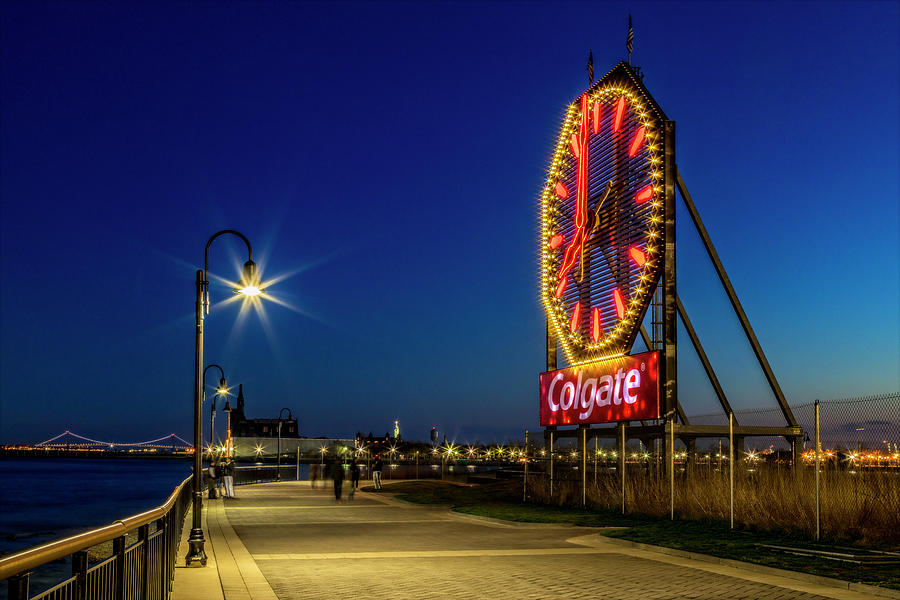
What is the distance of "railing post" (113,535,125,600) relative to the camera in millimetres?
6137

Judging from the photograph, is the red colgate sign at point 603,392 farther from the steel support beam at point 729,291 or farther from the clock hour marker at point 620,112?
the clock hour marker at point 620,112

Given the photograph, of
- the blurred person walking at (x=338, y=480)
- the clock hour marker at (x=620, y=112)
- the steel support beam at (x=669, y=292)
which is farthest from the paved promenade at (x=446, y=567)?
the clock hour marker at (x=620, y=112)

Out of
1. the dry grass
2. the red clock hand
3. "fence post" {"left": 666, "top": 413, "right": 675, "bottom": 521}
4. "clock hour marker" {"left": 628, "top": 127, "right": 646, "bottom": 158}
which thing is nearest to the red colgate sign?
"fence post" {"left": 666, "top": 413, "right": 675, "bottom": 521}

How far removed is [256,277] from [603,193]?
16.3 m

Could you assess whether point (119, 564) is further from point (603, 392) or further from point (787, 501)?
point (603, 392)

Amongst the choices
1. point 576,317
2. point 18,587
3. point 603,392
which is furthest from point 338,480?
point 18,587

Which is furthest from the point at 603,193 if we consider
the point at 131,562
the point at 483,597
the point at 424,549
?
the point at 131,562

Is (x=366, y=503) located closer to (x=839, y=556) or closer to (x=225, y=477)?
(x=225, y=477)

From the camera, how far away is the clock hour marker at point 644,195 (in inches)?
1029

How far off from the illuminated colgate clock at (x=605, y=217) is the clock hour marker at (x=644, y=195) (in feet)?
0.12

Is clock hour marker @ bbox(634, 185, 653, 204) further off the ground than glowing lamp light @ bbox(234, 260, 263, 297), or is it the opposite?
clock hour marker @ bbox(634, 185, 653, 204)

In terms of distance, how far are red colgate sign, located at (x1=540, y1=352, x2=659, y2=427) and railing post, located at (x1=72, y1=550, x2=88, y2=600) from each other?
21.3 meters

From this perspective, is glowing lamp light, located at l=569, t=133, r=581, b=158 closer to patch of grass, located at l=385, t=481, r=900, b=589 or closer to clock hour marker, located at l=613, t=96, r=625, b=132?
clock hour marker, located at l=613, t=96, r=625, b=132

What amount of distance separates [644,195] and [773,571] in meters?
15.0
